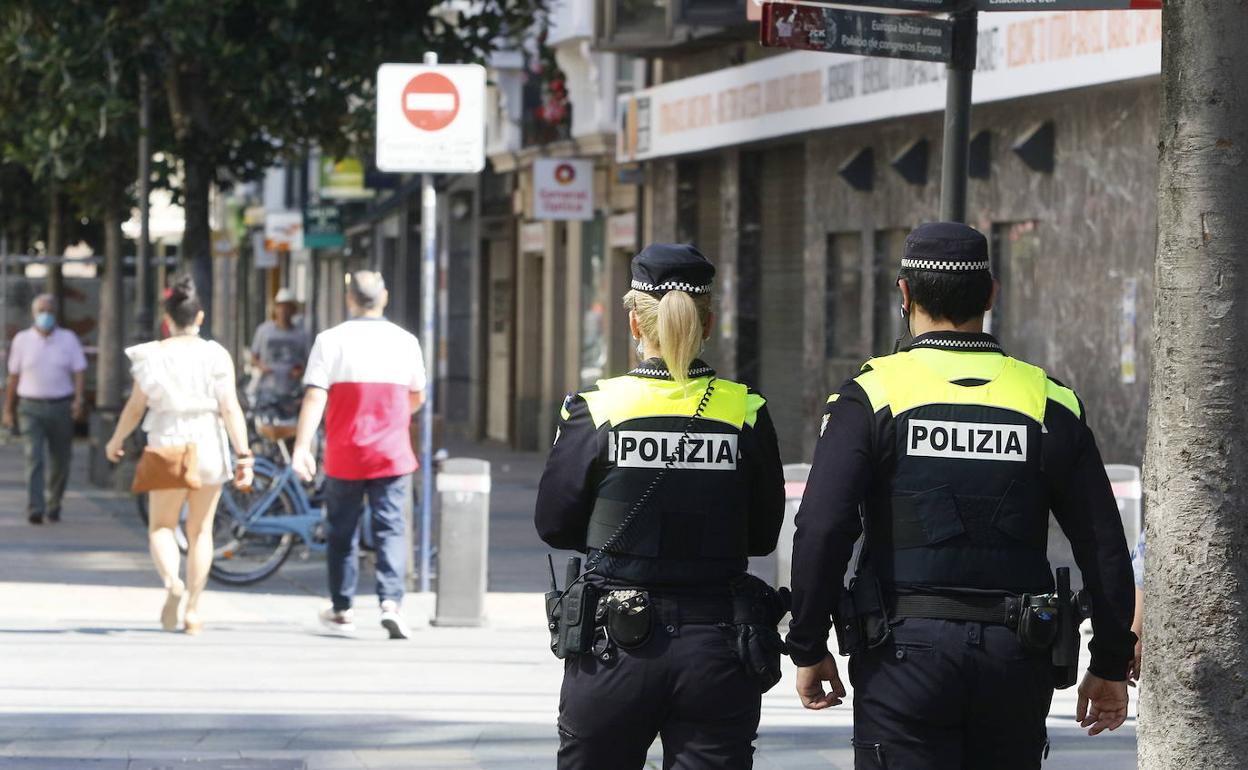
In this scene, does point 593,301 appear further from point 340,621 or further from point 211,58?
point 340,621

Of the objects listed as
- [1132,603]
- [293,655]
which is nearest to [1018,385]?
[1132,603]

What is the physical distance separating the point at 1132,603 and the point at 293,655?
21.2ft

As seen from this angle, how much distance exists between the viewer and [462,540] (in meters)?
11.5

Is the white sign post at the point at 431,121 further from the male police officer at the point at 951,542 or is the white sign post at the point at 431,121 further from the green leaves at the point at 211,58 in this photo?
the male police officer at the point at 951,542

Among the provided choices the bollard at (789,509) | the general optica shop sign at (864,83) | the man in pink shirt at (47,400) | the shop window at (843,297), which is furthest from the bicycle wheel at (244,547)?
the shop window at (843,297)

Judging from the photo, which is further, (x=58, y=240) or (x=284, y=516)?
(x=58, y=240)

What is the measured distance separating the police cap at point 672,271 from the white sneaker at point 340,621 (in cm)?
645

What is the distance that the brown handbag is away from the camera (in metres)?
11.1

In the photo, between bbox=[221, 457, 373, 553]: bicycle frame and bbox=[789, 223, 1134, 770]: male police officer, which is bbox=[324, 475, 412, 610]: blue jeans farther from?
bbox=[789, 223, 1134, 770]: male police officer

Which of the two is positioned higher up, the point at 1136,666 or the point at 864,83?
the point at 864,83

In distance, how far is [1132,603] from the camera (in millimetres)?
4629

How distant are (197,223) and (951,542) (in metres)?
15.9

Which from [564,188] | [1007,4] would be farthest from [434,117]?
[564,188]

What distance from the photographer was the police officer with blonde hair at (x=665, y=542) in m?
4.82
